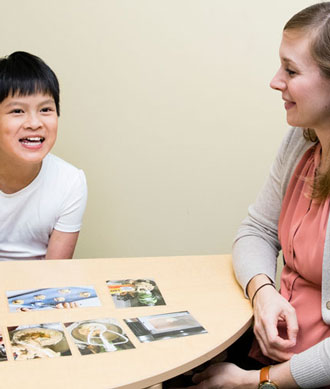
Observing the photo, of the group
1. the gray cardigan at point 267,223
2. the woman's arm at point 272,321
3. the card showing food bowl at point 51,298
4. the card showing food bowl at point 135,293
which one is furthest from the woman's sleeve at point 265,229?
the card showing food bowl at point 51,298

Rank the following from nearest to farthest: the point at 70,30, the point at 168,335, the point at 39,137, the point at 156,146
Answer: the point at 168,335
the point at 39,137
the point at 70,30
the point at 156,146

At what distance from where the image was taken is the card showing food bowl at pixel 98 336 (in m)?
1.10

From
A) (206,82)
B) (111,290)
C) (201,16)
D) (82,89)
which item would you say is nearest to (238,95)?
(206,82)

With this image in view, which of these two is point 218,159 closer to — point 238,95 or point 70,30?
point 238,95

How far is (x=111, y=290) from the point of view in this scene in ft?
4.44

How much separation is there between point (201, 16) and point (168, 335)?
55.9 inches

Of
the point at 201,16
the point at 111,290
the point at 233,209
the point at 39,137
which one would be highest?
the point at 201,16

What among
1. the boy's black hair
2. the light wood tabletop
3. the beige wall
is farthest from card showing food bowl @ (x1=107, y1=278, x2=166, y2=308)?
the beige wall

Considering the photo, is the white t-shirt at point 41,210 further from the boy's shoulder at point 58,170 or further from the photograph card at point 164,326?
the photograph card at point 164,326

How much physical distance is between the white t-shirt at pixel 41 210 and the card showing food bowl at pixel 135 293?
485mm

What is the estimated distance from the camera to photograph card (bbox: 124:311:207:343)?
117 centimetres

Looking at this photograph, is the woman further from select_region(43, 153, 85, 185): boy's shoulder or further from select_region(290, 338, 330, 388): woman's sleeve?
select_region(43, 153, 85, 185): boy's shoulder

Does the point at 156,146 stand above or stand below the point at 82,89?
below

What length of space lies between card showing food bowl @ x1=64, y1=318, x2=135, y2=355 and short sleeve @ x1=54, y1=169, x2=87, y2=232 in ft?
2.16
